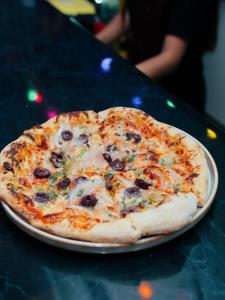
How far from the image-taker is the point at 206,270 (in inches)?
43.3

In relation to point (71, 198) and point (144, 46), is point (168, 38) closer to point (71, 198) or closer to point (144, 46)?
point (144, 46)

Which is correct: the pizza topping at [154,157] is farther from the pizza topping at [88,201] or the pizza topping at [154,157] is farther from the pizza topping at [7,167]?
the pizza topping at [7,167]

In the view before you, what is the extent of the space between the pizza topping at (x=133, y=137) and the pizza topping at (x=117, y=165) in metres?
0.10

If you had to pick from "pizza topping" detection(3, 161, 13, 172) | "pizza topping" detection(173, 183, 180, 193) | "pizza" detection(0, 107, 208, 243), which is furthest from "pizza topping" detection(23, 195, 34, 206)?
"pizza topping" detection(173, 183, 180, 193)

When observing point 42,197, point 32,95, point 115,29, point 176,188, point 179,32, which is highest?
point 176,188

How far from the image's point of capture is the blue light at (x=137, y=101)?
5.61 feet

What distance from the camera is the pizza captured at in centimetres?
110

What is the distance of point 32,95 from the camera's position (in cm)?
180

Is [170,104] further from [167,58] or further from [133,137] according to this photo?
[167,58]

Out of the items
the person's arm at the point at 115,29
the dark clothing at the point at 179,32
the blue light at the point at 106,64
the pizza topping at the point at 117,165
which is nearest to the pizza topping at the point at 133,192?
the pizza topping at the point at 117,165

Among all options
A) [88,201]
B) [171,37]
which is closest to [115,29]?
[171,37]

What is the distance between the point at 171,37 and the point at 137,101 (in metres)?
0.73

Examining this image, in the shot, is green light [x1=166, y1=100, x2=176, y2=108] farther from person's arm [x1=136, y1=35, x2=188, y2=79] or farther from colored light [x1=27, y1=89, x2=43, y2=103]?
person's arm [x1=136, y1=35, x2=188, y2=79]

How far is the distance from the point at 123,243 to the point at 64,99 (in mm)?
821
